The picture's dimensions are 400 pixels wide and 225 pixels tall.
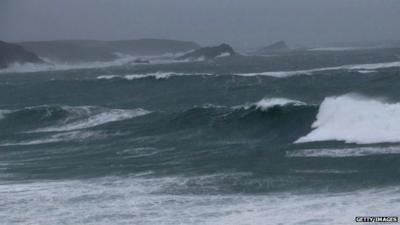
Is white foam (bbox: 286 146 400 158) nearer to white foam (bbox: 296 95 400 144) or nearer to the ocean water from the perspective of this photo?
the ocean water

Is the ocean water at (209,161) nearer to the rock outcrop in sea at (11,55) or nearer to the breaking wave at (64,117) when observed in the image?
the breaking wave at (64,117)

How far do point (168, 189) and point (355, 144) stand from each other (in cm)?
607

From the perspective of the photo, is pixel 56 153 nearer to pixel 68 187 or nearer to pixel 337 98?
pixel 68 187

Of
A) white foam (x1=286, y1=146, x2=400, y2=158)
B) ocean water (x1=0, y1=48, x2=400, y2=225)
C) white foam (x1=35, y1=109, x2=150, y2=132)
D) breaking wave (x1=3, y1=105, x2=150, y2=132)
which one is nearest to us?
ocean water (x1=0, y1=48, x2=400, y2=225)

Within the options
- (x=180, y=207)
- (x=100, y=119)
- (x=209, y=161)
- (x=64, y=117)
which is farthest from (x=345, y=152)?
(x=64, y=117)

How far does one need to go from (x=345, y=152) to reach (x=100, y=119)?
1493cm

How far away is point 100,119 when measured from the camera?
1191 inches

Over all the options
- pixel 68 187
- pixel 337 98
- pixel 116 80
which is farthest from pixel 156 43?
pixel 68 187

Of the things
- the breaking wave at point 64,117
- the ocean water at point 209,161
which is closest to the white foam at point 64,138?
the ocean water at point 209,161

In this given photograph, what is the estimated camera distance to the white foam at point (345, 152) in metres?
16.7

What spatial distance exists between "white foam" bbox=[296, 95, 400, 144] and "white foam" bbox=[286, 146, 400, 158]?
3.93 ft

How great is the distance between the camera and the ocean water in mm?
12371

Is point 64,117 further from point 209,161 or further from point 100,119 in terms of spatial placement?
point 209,161

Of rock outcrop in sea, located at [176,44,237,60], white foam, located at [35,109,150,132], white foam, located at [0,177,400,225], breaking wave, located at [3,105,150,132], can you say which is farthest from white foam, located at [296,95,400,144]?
rock outcrop in sea, located at [176,44,237,60]
